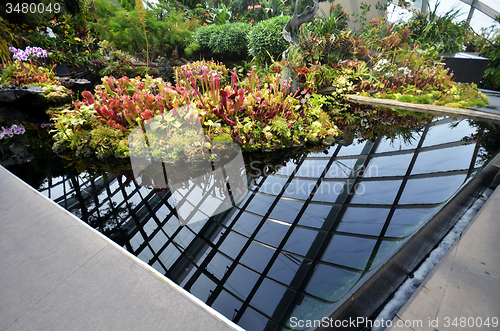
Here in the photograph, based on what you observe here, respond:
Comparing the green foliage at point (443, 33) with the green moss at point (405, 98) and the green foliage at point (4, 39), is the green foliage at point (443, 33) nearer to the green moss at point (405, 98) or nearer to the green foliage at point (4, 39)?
the green moss at point (405, 98)

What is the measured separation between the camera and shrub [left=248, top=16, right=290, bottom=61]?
25.8 ft

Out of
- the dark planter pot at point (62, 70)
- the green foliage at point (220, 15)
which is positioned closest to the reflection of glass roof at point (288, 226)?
the dark planter pot at point (62, 70)

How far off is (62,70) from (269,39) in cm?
778

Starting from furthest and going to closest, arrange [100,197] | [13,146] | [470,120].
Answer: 1. [470,120]
2. [13,146]
3. [100,197]

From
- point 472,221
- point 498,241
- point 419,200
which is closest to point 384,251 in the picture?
point 419,200

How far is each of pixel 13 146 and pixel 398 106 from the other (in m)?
8.06

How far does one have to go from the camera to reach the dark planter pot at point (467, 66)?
8.23 m

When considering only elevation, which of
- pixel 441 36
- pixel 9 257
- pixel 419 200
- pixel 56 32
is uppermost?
pixel 56 32

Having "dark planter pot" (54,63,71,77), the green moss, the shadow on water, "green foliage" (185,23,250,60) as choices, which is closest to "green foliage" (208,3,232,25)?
"green foliage" (185,23,250,60)

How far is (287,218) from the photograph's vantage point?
210cm

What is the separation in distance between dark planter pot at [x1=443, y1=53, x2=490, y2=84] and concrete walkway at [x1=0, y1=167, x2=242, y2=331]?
1129cm


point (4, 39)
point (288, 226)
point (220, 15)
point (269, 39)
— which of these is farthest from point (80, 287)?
point (220, 15)

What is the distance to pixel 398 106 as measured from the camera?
18.9ft

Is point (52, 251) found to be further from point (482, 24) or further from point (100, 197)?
point (482, 24)
